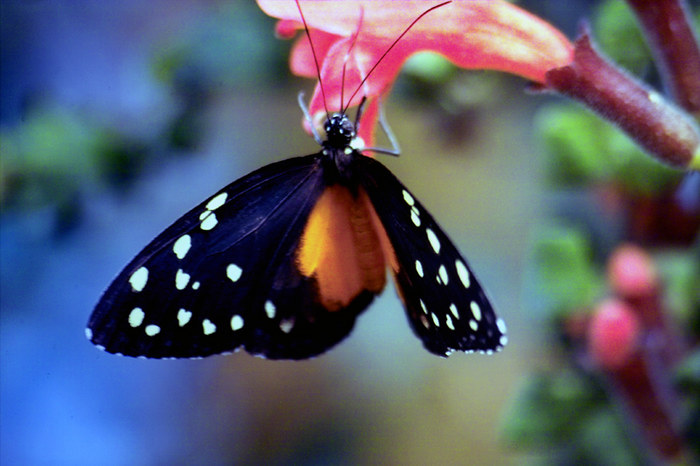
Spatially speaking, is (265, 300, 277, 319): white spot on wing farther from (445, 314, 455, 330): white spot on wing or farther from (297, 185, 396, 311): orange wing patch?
(445, 314, 455, 330): white spot on wing

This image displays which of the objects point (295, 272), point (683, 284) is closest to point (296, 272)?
point (295, 272)

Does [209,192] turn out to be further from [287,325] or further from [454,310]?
[454,310]

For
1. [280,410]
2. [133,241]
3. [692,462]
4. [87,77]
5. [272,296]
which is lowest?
[692,462]

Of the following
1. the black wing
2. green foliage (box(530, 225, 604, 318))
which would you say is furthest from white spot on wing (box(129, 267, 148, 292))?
green foliage (box(530, 225, 604, 318))

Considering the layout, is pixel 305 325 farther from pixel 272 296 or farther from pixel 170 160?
pixel 170 160

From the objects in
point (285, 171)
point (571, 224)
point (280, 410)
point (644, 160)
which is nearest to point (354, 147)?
point (285, 171)

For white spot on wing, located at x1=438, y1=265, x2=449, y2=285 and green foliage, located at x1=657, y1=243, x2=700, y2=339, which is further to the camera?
green foliage, located at x1=657, y1=243, x2=700, y2=339

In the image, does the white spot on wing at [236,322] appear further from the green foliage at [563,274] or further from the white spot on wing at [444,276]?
the green foliage at [563,274]
